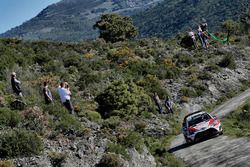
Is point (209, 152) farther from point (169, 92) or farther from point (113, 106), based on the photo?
point (169, 92)

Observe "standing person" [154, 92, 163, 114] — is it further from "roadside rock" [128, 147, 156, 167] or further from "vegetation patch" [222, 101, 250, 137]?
"roadside rock" [128, 147, 156, 167]

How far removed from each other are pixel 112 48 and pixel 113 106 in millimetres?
19530

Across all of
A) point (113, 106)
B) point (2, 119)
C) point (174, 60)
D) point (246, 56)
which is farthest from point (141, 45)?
point (2, 119)

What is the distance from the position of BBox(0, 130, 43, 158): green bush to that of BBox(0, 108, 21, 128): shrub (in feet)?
4.96

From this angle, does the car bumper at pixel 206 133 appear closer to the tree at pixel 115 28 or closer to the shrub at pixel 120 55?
the shrub at pixel 120 55

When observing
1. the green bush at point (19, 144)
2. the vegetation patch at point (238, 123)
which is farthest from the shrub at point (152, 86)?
the green bush at point (19, 144)

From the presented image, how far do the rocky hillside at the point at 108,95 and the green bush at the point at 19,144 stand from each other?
1.5 inches

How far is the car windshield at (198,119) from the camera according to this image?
84.0ft

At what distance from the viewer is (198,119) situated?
2591 cm

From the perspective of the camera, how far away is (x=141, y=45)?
2073 inches

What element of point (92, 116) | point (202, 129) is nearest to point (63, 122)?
point (92, 116)

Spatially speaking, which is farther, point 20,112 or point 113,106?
point 113,106

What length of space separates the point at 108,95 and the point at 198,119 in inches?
344

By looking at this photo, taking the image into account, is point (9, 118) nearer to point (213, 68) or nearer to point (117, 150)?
point (117, 150)
